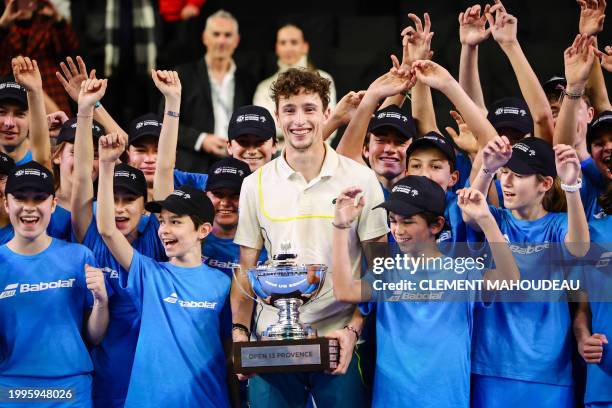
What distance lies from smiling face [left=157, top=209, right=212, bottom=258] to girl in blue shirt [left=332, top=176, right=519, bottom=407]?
2.54 feet

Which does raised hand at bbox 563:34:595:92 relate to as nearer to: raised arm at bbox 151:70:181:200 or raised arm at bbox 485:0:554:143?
raised arm at bbox 485:0:554:143

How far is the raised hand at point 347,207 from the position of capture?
4992 mm

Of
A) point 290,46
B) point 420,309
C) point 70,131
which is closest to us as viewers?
point 420,309

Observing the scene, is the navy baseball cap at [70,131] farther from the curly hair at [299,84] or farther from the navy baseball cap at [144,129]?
the curly hair at [299,84]

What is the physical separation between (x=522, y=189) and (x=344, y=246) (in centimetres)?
96

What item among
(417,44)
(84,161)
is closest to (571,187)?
(417,44)

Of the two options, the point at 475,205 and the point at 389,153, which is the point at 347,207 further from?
the point at 389,153

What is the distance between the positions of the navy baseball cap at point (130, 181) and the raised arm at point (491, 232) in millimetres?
1683

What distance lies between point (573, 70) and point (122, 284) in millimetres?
2526

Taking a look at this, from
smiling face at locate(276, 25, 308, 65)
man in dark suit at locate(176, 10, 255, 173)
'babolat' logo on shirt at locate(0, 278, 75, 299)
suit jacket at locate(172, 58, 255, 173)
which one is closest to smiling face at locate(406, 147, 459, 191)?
'babolat' logo on shirt at locate(0, 278, 75, 299)

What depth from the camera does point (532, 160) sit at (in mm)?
5406

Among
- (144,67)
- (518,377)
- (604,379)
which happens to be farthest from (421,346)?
(144,67)

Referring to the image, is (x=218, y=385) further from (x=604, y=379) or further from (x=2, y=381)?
(x=604, y=379)

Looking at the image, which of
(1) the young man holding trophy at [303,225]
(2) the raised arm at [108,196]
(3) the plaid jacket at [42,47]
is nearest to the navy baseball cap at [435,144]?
(1) the young man holding trophy at [303,225]
